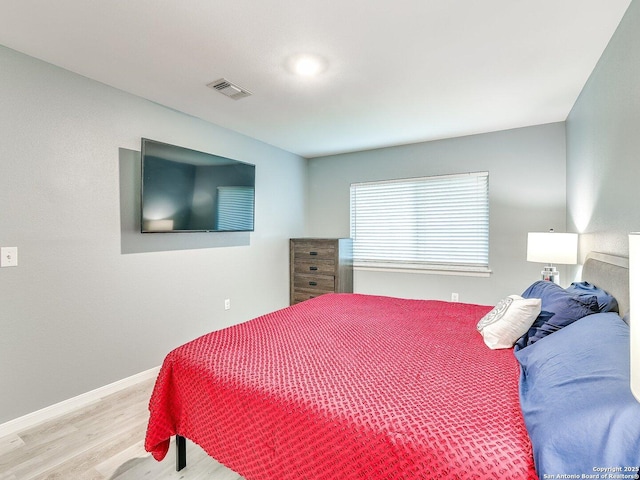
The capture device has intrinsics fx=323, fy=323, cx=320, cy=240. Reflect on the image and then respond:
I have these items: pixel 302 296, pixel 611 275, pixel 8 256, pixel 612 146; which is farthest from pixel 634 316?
pixel 302 296

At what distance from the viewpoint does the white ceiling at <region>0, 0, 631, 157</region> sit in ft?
5.71

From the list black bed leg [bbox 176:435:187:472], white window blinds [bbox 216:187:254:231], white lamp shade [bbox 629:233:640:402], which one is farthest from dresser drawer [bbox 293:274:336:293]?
white lamp shade [bbox 629:233:640:402]

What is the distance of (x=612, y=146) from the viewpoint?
195 centimetres

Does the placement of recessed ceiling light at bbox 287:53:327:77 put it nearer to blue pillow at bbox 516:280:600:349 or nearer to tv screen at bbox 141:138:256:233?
tv screen at bbox 141:138:256:233

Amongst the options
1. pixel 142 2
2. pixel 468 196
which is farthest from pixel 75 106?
pixel 468 196

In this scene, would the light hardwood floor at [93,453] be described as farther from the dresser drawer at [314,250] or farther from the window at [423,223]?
the window at [423,223]

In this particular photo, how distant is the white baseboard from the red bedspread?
125 cm

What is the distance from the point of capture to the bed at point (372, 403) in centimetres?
94

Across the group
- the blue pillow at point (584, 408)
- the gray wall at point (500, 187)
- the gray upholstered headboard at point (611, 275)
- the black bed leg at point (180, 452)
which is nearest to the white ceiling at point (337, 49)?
the gray wall at point (500, 187)

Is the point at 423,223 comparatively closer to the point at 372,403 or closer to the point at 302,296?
the point at 302,296

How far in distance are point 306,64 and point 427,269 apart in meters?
2.96

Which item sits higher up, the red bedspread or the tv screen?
the tv screen

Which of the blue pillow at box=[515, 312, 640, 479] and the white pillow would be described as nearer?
the blue pillow at box=[515, 312, 640, 479]

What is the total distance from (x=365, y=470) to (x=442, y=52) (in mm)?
2368
